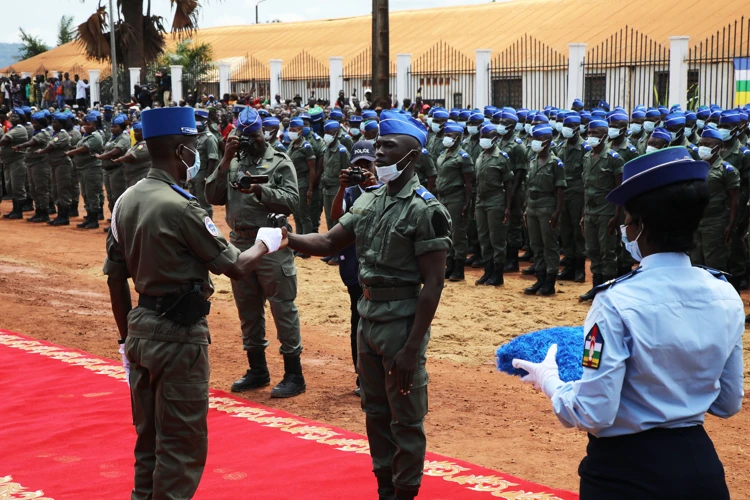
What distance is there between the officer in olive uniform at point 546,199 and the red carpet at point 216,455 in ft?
19.3

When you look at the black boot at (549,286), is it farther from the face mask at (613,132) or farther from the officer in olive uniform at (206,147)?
the officer in olive uniform at (206,147)

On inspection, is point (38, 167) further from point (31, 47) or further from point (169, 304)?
point (31, 47)

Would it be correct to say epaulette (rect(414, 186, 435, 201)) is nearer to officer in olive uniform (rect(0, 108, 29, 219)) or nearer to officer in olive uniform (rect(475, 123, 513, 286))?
officer in olive uniform (rect(475, 123, 513, 286))

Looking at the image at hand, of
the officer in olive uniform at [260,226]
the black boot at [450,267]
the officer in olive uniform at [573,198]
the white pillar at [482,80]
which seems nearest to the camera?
the officer in olive uniform at [260,226]

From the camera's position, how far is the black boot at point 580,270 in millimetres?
12820

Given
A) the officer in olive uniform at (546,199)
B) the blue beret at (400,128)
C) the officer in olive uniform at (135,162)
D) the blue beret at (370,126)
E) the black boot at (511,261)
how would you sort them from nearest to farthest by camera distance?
1. the blue beret at (400,128)
2. the officer in olive uniform at (546,199)
3. the blue beret at (370,126)
4. the black boot at (511,261)
5. the officer in olive uniform at (135,162)

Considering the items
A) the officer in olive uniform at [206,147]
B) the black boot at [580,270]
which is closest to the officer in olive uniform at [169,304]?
the black boot at [580,270]

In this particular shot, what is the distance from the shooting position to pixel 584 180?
11.7 m

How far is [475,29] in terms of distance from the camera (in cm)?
4088

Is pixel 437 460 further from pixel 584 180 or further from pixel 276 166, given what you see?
pixel 584 180

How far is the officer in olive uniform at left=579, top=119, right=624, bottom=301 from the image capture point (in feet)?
37.3

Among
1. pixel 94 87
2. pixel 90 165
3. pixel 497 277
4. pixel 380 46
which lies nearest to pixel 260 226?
pixel 497 277

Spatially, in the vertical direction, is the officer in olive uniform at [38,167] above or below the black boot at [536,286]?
above

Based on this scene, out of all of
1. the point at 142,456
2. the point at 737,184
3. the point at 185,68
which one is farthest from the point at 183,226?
the point at 185,68
